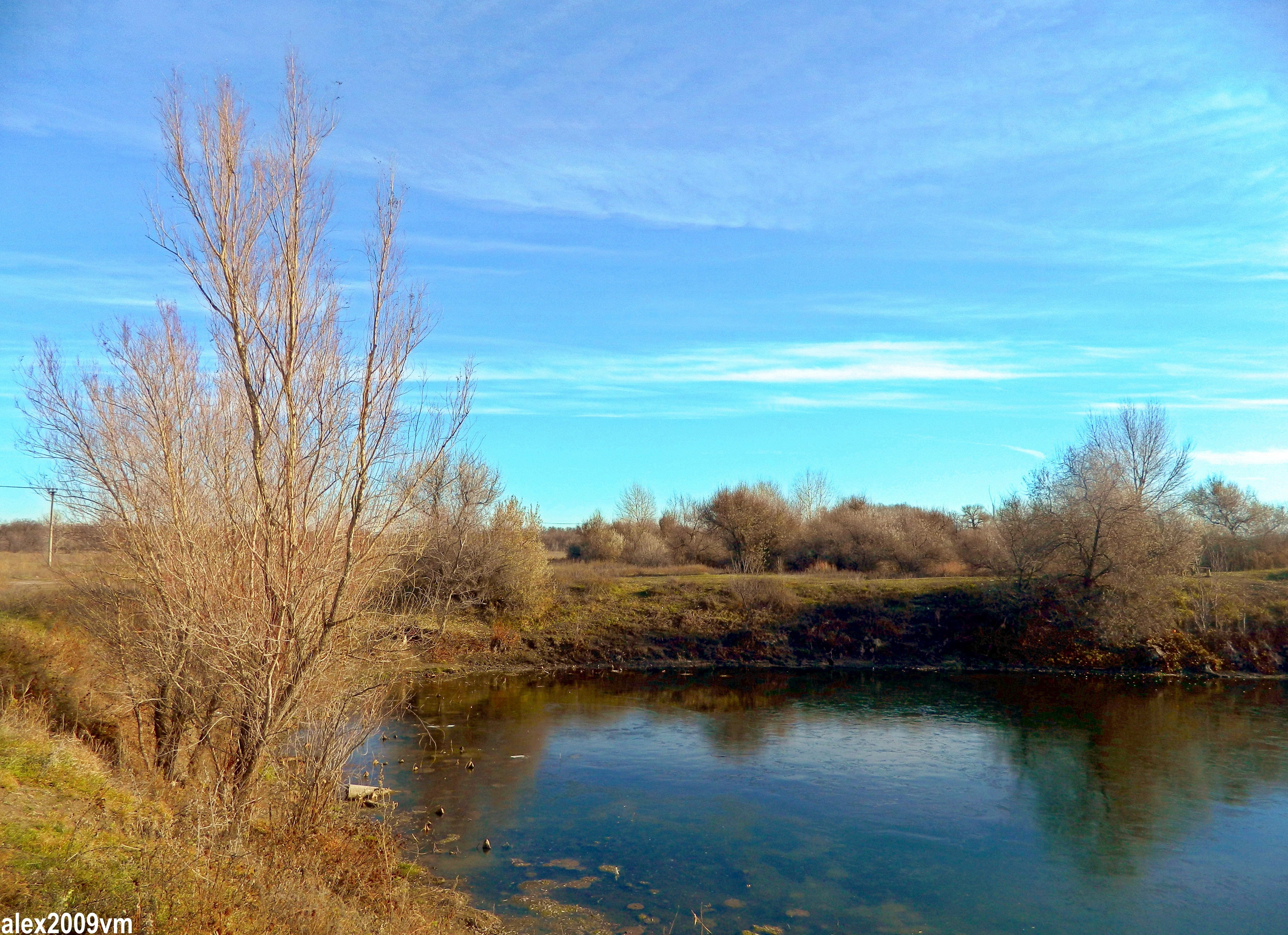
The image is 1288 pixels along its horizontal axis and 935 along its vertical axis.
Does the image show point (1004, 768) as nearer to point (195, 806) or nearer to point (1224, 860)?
point (1224, 860)

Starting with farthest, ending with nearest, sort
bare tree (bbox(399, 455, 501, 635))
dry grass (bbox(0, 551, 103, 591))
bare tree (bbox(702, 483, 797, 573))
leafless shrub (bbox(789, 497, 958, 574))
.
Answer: bare tree (bbox(702, 483, 797, 573)) → leafless shrub (bbox(789, 497, 958, 574)) → bare tree (bbox(399, 455, 501, 635)) → dry grass (bbox(0, 551, 103, 591))

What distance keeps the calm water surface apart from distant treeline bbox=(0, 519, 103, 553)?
6.68 m

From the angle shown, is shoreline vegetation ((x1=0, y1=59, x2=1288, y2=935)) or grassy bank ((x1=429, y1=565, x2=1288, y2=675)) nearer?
shoreline vegetation ((x1=0, y1=59, x2=1288, y2=935))

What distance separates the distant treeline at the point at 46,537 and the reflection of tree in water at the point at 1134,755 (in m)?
15.9

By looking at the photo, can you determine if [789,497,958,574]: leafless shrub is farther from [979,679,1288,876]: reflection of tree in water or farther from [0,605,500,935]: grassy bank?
[0,605,500,935]: grassy bank

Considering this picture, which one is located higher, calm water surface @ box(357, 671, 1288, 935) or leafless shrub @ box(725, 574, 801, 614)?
leafless shrub @ box(725, 574, 801, 614)

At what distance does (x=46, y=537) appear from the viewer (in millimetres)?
34375

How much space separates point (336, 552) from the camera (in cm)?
742

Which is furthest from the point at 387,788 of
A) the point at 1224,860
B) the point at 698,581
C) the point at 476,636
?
the point at 698,581

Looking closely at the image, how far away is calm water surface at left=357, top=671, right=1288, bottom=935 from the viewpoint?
968 centimetres

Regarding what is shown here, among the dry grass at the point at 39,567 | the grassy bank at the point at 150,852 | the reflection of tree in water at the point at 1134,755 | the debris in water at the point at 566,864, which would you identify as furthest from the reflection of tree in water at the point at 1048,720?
the dry grass at the point at 39,567

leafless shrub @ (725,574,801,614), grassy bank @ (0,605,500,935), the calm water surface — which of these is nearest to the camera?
grassy bank @ (0,605,500,935)

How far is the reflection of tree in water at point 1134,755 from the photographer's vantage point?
12344mm

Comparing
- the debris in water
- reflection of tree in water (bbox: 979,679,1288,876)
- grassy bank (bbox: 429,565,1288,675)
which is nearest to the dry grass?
the debris in water
